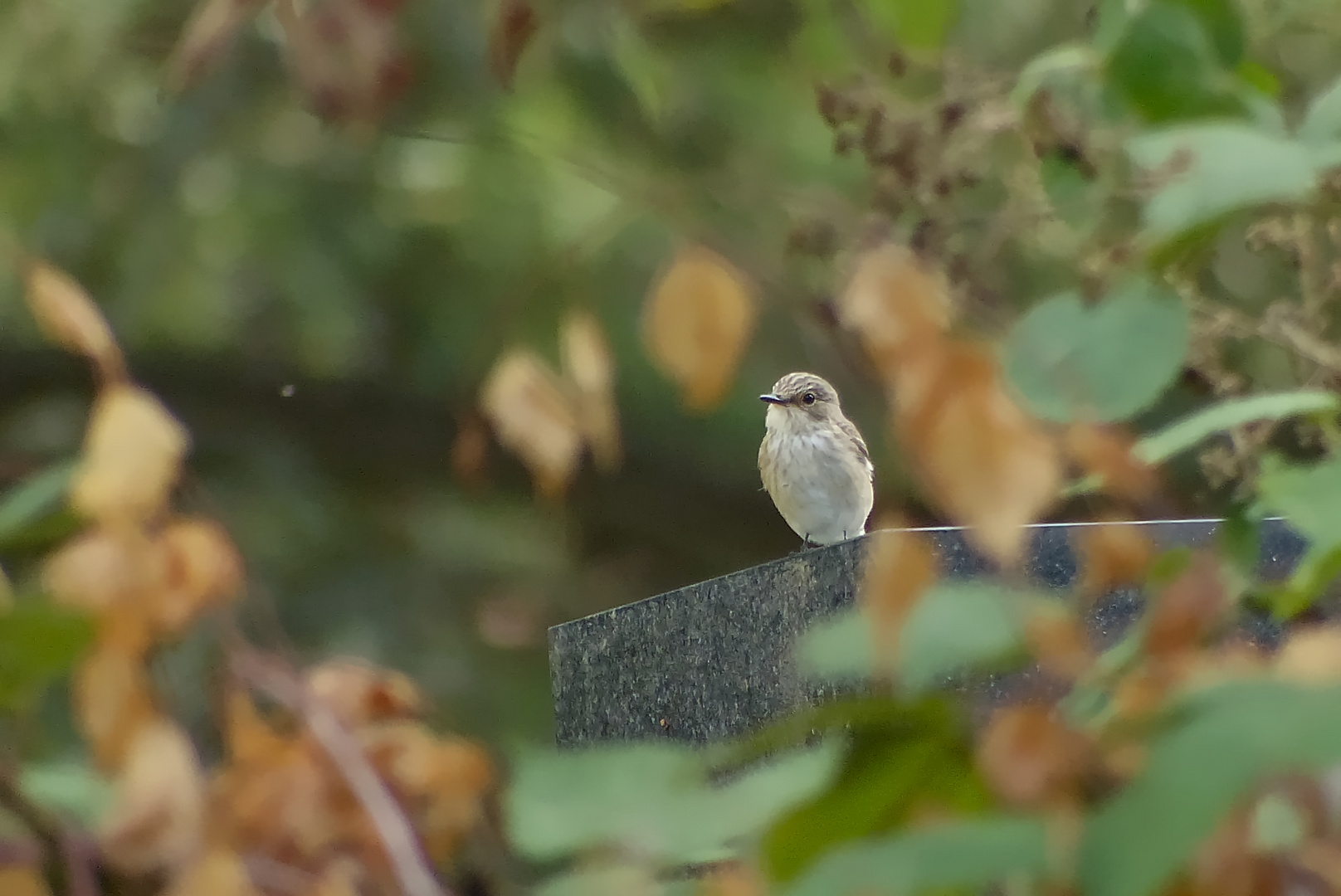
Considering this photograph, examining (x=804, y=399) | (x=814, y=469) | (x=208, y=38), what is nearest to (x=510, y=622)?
(x=814, y=469)

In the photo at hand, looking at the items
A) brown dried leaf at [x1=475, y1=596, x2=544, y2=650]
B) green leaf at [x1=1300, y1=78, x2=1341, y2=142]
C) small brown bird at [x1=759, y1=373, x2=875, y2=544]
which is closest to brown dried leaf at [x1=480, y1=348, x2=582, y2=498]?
green leaf at [x1=1300, y1=78, x2=1341, y2=142]

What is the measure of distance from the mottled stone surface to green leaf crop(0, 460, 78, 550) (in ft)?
3.07

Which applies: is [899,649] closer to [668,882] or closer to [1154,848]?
[1154,848]

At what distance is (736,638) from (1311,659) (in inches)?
57.5

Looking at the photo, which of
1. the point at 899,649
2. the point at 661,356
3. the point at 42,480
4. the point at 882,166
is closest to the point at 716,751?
the point at 899,649

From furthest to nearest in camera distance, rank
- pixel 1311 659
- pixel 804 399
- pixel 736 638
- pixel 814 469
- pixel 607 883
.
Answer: pixel 804 399 < pixel 814 469 < pixel 736 638 < pixel 607 883 < pixel 1311 659

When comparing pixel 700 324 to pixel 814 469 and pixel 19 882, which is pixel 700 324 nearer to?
pixel 19 882

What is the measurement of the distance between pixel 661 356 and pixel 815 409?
3.30m

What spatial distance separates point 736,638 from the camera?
204 centimetres

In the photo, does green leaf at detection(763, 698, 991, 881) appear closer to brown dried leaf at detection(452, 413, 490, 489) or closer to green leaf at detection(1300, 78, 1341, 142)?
green leaf at detection(1300, 78, 1341, 142)

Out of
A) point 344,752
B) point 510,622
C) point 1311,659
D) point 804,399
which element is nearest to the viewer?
point 1311,659

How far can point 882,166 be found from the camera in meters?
1.91

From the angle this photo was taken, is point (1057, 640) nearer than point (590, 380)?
Yes

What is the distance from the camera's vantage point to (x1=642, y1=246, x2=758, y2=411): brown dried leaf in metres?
0.81
